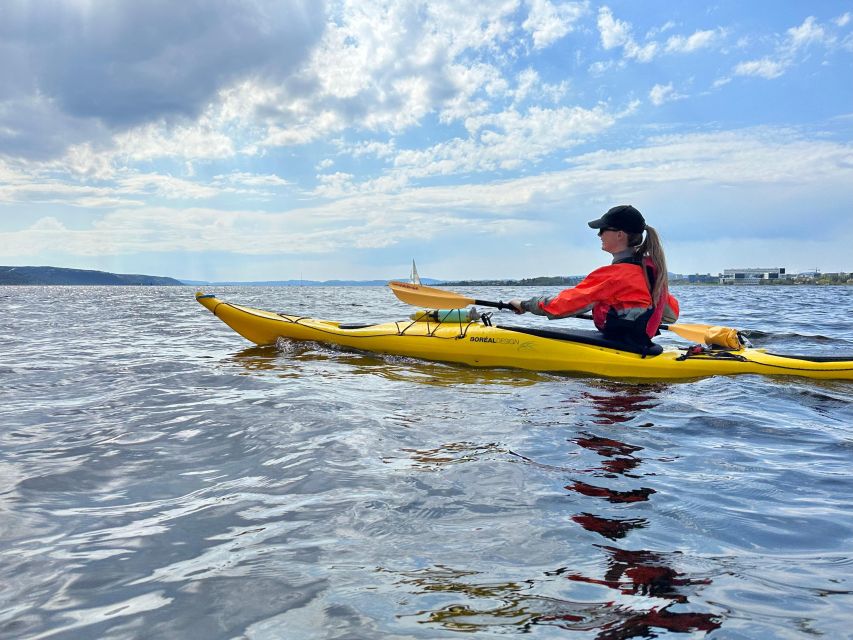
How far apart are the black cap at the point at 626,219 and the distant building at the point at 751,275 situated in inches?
5858

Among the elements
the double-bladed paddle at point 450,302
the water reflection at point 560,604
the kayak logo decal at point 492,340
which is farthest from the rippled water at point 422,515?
the double-bladed paddle at point 450,302

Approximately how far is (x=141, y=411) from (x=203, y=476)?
6.90ft

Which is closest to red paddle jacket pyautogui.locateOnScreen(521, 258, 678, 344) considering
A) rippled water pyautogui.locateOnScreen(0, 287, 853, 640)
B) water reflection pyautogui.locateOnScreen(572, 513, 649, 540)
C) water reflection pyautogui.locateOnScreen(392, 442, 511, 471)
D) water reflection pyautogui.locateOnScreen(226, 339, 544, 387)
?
water reflection pyautogui.locateOnScreen(226, 339, 544, 387)

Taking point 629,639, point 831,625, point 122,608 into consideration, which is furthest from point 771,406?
point 122,608

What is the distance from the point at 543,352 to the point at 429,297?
6.38 feet

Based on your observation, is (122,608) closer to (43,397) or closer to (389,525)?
(389,525)

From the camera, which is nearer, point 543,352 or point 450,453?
point 450,453

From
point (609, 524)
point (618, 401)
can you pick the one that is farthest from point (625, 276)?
point (609, 524)

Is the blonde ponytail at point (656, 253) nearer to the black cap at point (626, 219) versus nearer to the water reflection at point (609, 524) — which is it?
the black cap at point (626, 219)

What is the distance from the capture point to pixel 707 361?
7.47 meters

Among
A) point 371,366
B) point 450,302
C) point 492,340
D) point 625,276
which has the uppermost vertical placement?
point 625,276

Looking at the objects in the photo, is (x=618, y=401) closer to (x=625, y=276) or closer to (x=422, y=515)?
(x=625, y=276)

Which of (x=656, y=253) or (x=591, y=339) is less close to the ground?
(x=656, y=253)

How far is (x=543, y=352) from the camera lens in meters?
8.02
